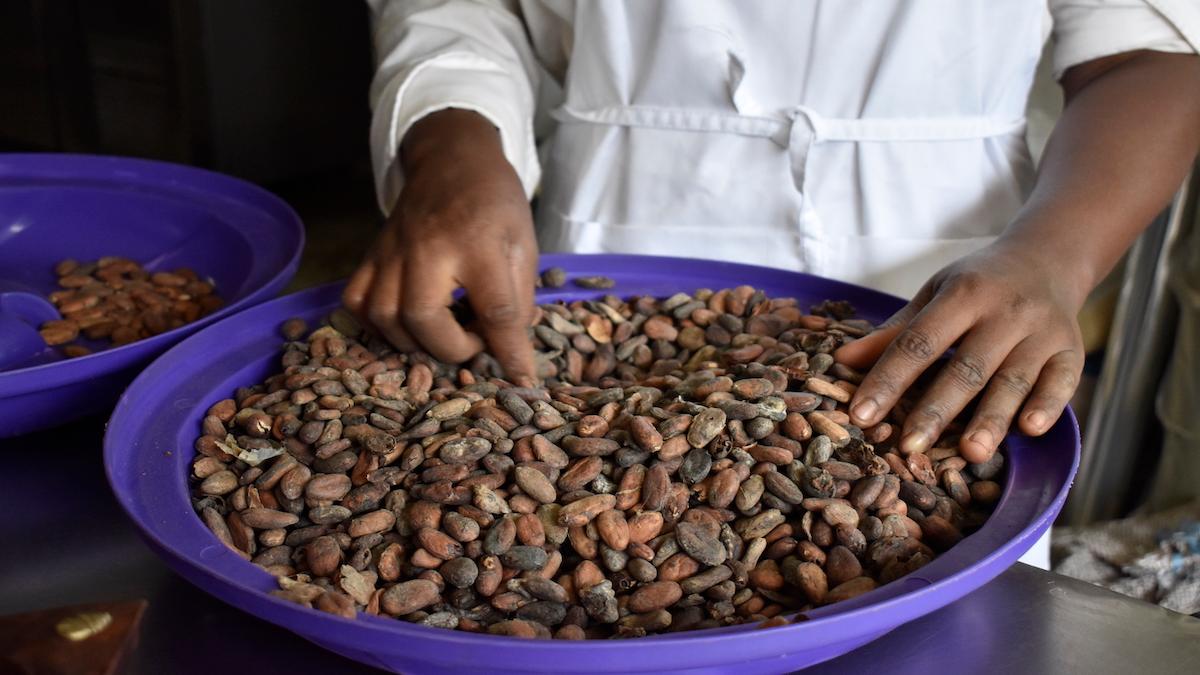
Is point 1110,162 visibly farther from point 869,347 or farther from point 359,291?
point 359,291

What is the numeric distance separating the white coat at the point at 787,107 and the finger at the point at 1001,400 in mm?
394

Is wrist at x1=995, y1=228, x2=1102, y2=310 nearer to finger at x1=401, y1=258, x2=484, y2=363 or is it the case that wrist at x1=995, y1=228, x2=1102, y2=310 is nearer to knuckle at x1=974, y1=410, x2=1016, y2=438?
knuckle at x1=974, y1=410, x2=1016, y2=438

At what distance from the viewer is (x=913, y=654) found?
0.65 metres

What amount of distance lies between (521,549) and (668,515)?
100 mm

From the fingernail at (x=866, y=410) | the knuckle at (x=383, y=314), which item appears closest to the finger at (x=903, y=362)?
the fingernail at (x=866, y=410)

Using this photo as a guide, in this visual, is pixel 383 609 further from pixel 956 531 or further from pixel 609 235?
pixel 609 235

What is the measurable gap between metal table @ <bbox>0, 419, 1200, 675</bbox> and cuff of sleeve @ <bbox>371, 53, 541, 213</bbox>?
49cm

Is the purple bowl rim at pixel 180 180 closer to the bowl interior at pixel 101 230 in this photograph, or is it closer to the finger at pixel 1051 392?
the bowl interior at pixel 101 230

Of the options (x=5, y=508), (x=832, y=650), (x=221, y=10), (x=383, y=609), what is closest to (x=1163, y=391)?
(x=832, y=650)

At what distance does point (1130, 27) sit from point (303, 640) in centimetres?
95

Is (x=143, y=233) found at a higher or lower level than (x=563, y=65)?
lower

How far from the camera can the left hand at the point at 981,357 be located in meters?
0.75

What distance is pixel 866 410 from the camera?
77 cm

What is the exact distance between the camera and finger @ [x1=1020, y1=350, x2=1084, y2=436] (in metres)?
0.74
